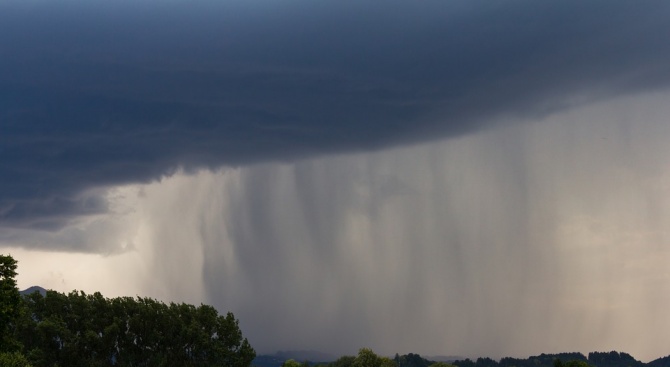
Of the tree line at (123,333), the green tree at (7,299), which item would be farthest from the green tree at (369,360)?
the green tree at (7,299)

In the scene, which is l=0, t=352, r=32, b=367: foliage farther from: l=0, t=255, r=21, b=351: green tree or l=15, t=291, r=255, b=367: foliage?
l=15, t=291, r=255, b=367: foliage

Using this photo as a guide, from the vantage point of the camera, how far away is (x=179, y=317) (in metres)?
156

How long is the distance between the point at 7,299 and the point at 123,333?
51733mm

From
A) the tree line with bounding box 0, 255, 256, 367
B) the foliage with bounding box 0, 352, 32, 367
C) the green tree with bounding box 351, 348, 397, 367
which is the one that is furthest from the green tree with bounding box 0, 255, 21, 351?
the green tree with bounding box 351, 348, 397, 367

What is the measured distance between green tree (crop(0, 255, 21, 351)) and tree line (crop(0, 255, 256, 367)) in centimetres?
3396

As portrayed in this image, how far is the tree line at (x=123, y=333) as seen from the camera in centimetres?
14362

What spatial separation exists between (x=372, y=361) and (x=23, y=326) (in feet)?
285

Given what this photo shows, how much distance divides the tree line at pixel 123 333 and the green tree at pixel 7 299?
111 ft

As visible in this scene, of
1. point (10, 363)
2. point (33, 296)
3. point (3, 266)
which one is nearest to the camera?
point (10, 363)

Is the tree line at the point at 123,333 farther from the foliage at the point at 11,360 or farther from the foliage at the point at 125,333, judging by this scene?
the foliage at the point at 11,360

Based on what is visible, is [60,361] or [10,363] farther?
[60,361]

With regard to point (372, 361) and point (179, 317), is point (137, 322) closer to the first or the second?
point (179, 317)

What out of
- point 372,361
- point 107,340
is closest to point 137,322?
point 107,340

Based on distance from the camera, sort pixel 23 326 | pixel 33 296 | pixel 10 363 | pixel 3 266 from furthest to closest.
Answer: pixel 33 296 < pixel 23 326 < pixel 3 266 < pixel 10 363
